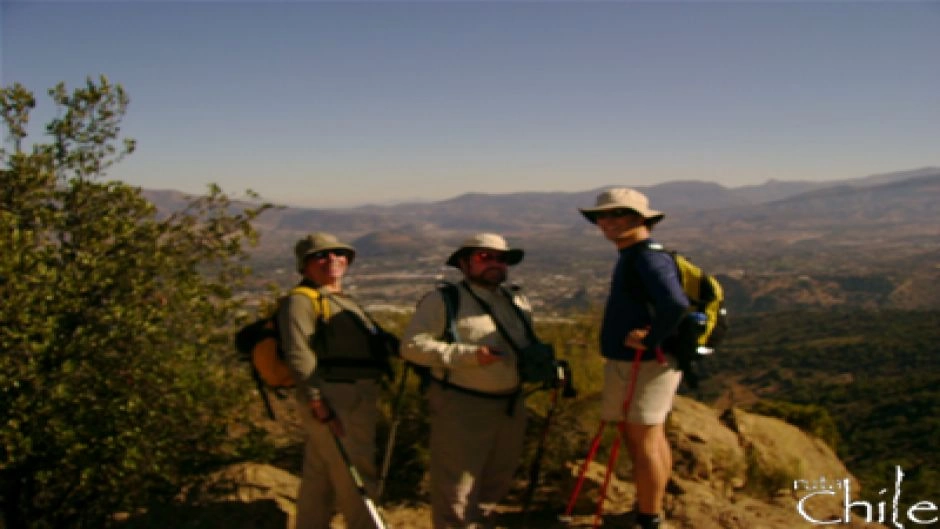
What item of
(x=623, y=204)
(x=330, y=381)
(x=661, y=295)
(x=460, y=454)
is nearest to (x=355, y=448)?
(x=330, y=381)

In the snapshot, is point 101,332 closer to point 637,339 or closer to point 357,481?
point 357,481

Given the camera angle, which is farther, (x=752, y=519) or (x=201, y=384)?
(x=201, y=384)

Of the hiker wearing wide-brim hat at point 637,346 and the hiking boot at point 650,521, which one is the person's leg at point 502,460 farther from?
the hiking boot at point 650,521

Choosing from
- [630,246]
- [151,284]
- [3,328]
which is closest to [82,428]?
[3,328]

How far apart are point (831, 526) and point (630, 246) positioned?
3.10 metres

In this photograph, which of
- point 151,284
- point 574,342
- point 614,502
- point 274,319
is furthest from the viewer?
point 574,342

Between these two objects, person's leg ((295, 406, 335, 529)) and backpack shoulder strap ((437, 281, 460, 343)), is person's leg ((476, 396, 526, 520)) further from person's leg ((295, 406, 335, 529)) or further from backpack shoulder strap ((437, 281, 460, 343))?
person's leg ((295, 406, 335, 529))

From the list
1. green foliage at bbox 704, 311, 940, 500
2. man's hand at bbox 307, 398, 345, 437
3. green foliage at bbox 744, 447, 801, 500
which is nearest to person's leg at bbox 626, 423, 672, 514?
man's hand at bbox 307, 398, 345, 437

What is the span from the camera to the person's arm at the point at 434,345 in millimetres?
4227

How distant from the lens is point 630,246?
4.26 metres

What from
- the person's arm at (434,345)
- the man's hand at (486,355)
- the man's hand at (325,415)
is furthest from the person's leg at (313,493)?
the man's hand at (486,355)

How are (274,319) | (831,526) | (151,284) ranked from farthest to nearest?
(151,284) < (831,526) < (274,319)

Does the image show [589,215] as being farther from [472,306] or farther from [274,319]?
[274,319]

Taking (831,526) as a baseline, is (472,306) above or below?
above
